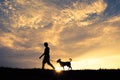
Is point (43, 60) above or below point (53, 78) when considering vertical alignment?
above

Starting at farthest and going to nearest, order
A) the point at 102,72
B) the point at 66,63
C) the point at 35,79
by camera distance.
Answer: the point at 66,63 → the point at 102,72 → the point at 35,79

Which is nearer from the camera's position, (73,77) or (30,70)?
(73,77)

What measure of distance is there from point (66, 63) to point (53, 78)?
17674mm

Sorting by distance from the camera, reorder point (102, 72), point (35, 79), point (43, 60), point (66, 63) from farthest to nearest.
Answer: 1. point (66, 63)
2. point (43, 60)
3. point (102, 72)
4. point (35, 79)

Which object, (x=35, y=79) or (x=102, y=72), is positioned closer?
(x=35, y=79)

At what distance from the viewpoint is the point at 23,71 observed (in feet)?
72.2

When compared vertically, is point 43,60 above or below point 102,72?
above

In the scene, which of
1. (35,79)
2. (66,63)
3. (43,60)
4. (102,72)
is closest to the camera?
(35,79)

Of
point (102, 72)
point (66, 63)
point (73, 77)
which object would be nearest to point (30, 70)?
point (73, 77)

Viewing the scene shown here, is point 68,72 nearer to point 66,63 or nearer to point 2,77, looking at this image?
point 2,77

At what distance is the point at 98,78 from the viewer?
19484mm

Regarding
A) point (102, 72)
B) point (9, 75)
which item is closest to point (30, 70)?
point (9, 75)

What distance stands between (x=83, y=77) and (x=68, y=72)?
1975mm

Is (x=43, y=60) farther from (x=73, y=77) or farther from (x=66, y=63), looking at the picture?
(x=66, y=63)
